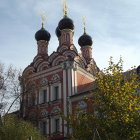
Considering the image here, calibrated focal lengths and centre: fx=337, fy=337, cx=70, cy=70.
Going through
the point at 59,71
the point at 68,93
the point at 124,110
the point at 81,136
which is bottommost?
the point at 81,136

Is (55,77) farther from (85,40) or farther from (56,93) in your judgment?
(85,40)

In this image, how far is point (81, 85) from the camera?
92.4ft

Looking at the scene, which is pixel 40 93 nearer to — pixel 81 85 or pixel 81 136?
pixel 81 85

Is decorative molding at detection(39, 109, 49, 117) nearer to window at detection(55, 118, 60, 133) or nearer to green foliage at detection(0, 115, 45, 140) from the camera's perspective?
window at detection(55, 118, 60, 133)

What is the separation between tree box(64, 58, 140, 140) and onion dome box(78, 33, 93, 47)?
16495 millimetres

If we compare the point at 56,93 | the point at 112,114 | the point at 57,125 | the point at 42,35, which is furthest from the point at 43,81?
the point at 112,114

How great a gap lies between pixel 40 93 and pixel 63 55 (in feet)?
12.6

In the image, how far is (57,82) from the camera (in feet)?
91.4

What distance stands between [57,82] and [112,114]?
1382cm

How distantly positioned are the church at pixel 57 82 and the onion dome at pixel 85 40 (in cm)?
11

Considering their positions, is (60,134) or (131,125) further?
(60,134)

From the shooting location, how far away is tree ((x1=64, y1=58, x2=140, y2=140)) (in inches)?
551

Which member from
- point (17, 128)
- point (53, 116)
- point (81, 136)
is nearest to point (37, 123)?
point (53, 116)

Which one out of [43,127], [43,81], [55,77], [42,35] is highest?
[42,35]
